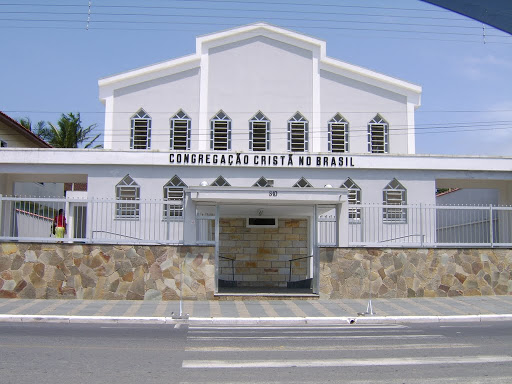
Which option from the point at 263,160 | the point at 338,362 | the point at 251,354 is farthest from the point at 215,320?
the point at 263,160

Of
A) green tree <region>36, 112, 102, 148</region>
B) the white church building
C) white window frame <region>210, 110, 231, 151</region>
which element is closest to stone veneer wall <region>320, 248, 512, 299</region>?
the white church building

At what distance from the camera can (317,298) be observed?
1694 cm

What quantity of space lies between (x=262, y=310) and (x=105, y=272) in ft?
14.4

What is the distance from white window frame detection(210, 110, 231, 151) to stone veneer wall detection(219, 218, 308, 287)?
4.05 meters

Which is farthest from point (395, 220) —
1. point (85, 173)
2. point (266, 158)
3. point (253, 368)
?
point (253, 368)

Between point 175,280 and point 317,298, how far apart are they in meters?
3.87

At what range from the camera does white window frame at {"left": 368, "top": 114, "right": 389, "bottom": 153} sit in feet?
84.3

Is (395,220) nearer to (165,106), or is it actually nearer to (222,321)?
(222,321)

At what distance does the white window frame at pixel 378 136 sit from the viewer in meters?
25.7

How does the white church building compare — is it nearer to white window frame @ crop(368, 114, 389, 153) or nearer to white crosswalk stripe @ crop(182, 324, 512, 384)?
white window frame @ crop(368, 114, 389, 153)

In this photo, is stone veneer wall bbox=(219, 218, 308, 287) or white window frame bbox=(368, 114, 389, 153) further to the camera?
white window frame bbox=(368, 114, 389, 153)

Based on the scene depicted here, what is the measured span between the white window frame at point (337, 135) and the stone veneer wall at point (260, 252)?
179 inches

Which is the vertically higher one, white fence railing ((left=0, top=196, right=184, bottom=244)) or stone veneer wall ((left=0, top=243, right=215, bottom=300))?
white fence railing ((left=0, top=196, right=184, bottom=244))

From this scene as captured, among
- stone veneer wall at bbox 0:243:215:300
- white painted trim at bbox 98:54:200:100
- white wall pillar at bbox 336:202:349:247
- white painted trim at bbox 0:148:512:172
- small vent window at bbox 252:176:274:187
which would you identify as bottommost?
stone veneer wall at bbox 0:243:215:300
